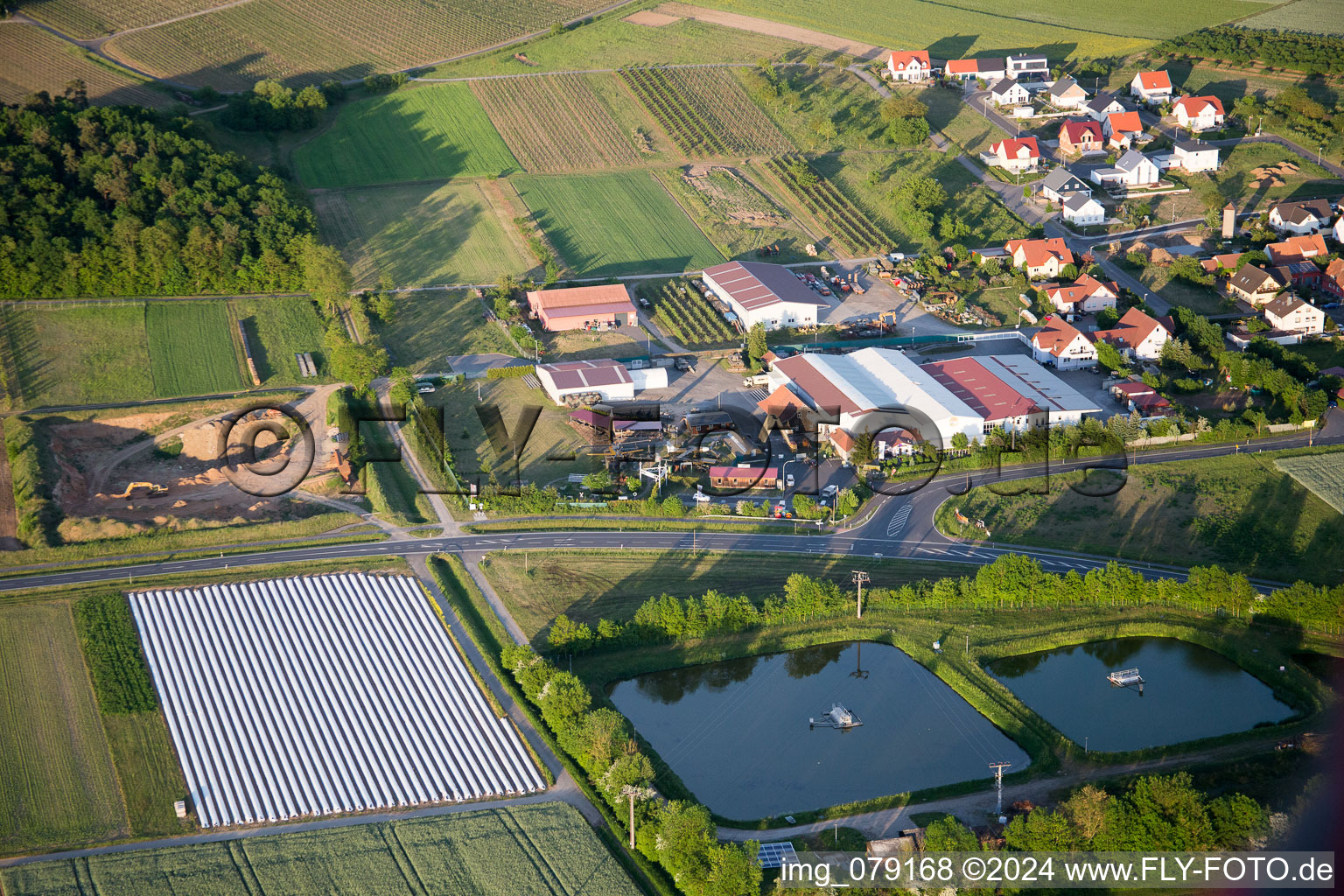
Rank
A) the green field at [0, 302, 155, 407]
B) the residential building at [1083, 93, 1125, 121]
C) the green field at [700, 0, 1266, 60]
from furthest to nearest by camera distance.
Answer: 1. the green field at [700, 0, 1266, 60]
2. the residential building at [1083, 93, 1125, 121]
3. the green field at [0, 302, 155, 407]

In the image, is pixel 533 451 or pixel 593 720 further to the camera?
pixel 533 451

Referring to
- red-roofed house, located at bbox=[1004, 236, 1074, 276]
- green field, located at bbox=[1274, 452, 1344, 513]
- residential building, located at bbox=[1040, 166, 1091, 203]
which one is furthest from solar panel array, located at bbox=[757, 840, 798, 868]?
residential building, located at bbox=[1040, 166, 1091, 203]

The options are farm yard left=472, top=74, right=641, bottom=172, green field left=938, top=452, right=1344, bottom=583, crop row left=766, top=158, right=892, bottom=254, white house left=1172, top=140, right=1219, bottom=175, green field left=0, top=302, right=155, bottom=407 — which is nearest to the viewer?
green field left=938, top=452, right=1344, bottom=583

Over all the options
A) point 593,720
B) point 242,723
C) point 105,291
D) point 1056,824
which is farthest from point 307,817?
point 105,291

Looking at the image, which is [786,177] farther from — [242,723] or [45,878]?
[45,878]

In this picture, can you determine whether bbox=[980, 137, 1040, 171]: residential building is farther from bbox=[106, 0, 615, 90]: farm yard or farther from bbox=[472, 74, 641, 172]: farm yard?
bbox=[106, 0, 615, 90]: farm yard

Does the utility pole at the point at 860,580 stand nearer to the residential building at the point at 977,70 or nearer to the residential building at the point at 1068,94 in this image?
the residential building at the point at 1068,94
